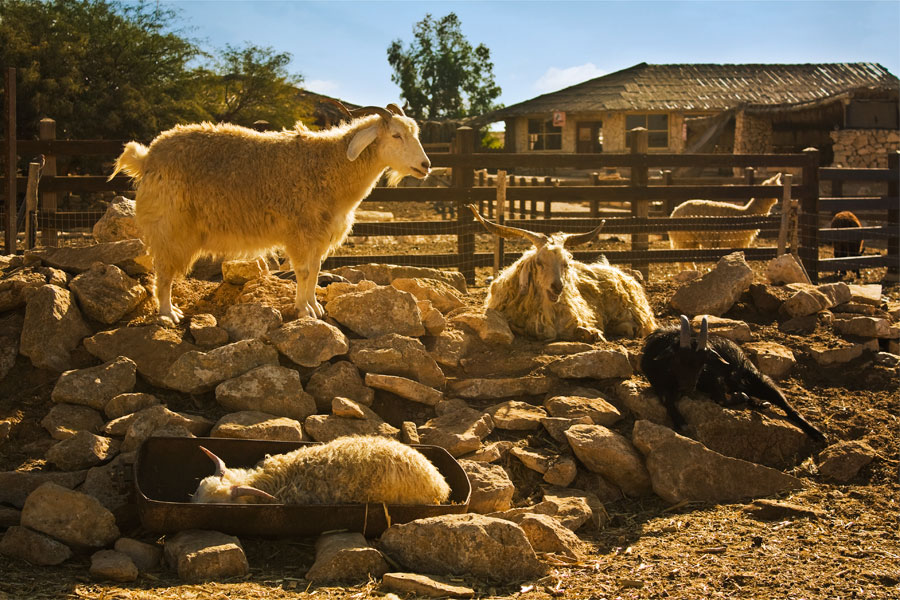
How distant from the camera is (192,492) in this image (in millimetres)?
5008

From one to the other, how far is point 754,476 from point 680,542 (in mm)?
1084

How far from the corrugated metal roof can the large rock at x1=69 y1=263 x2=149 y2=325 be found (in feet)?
78.9

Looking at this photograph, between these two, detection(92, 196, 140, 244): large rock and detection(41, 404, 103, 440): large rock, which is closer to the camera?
detection(41, 404, 103, 440): large rock

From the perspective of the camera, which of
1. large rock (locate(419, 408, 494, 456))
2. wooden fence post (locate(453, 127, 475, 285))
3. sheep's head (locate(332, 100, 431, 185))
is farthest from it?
wooden fence post (locate(453, 127, 475, 285))

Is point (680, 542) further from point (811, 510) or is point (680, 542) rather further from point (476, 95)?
point (476, 95)

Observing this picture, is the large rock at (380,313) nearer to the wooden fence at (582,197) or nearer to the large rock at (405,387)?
the large rock at (405,387)

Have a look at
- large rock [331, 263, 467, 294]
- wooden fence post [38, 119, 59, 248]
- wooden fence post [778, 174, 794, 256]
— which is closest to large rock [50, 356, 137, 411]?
large rock [331, 263, 467, 294]

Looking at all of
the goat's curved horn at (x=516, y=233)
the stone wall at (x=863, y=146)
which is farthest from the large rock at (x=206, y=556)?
the stone wall at (x=863, y=146)

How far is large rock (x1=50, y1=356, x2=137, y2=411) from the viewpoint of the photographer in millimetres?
5508

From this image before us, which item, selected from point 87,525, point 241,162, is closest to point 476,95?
point 241,162

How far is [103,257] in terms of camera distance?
673 cm

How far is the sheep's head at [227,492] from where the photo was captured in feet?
14.5

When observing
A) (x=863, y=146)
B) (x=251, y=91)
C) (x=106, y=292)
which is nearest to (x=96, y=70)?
(x=251, y=91)

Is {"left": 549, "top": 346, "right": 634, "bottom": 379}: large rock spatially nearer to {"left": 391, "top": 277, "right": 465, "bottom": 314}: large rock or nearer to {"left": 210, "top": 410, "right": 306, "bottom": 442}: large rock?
{"left": 391, "top": 277, "right": 465, "bottom": 314}: large rock
